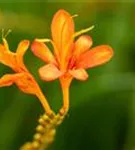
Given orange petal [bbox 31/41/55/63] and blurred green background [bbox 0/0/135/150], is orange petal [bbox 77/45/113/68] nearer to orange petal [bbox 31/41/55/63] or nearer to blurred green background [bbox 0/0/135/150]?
orange petal [bbox 31/41/55/63]

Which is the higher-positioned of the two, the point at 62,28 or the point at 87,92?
the point at 62,28

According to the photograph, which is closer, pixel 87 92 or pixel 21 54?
pixel 21 54

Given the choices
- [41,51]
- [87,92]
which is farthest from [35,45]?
[87,92]

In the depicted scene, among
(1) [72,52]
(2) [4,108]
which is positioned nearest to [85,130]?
(2) [4,108]

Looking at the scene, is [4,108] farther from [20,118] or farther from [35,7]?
[35,7]

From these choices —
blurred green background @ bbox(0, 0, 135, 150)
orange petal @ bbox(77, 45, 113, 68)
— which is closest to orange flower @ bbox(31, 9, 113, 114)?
orange petal @ bbox(77, 45, 113, 68)

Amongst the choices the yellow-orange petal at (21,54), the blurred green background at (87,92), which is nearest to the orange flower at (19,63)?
the yellow-orange petal at (21,54)

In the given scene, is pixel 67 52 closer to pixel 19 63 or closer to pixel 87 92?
pixel 19 63
